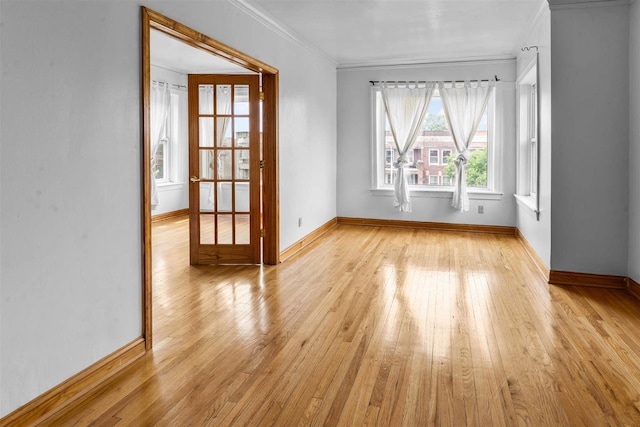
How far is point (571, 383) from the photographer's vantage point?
8.17 ft

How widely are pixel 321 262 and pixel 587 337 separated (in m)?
2.79

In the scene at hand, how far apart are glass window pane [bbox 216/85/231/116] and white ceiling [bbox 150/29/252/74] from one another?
4.54 feet

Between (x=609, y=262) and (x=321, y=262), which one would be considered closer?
(x=609, y=262)

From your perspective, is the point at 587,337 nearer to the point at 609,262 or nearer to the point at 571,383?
the point at 571,383

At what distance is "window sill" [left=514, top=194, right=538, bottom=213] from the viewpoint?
17.8 feet

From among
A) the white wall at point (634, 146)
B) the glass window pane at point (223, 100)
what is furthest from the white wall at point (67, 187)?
the white wall at point (634, 146)

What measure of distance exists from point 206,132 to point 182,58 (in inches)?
119

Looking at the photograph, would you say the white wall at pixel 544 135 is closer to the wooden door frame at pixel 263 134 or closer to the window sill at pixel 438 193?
the window sill at pixel 438 193

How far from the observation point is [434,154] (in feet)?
24.6

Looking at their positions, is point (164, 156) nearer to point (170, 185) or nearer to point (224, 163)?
point (170, 185)

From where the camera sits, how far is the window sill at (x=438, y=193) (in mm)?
7152

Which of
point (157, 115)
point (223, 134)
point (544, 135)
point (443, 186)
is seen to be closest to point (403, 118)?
point (443, 186)

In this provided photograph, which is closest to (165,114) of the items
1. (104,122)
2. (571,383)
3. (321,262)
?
(321,262)

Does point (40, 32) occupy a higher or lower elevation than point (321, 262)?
higher
